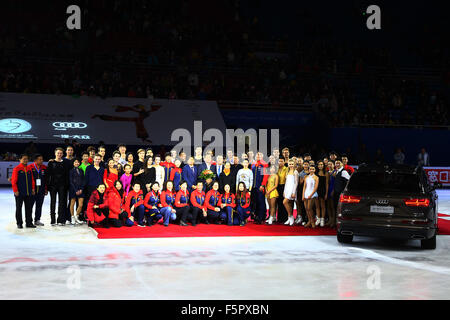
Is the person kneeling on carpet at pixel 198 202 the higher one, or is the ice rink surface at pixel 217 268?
the person kneeling on carpet at pixel 198 202

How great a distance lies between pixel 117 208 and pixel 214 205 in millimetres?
2373

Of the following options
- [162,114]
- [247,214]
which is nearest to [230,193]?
[247,214]

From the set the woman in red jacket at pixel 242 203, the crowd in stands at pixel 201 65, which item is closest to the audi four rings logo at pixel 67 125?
the crowd in stands at pixel 201 65

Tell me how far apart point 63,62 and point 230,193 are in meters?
18.2

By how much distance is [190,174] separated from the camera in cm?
1429

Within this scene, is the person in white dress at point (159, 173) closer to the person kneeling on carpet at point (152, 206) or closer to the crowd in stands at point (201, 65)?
the person kneeling on carpet at point (152, 206)

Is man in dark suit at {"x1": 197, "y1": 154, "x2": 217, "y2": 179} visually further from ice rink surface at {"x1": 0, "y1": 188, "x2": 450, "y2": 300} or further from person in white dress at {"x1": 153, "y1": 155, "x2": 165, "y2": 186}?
ice rink surface at {"x1": 0, "y1": 188, "x2": 450, "y2": 300}

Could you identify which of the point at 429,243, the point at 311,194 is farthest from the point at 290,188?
the point at 429,243

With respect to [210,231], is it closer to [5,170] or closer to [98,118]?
[5,170]

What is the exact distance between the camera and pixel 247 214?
14.1 m

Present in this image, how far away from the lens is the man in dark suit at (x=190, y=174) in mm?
14266

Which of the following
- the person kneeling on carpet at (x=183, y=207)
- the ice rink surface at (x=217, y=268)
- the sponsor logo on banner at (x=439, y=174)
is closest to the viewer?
the ice rink surface at (x=217, y=268)

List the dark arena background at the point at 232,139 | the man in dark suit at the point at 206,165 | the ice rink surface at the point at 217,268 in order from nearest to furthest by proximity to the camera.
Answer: the ice rink surface at the point at 217,268, the dark arena background at the point at 232,139, the man in dark suit at the point at 206,165

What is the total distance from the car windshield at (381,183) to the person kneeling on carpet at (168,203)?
458 cm
